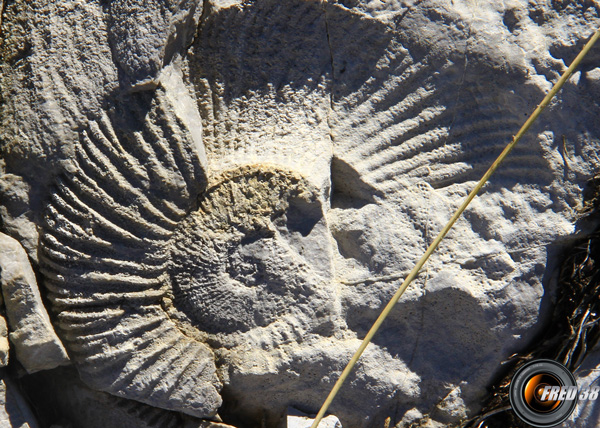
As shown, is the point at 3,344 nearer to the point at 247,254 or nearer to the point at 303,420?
the point at 247,254

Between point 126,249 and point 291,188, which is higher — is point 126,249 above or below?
below

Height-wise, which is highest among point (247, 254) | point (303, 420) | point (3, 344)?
point (247, 254)

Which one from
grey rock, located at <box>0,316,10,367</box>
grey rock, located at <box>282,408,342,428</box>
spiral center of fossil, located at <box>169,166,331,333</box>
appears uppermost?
spiral center of fossil, located at <box>169,166,331,333</box>

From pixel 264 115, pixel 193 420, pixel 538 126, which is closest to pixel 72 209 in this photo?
pixel 264 115

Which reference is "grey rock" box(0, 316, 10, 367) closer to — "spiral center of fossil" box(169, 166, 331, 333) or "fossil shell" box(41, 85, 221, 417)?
"fossil shell" box(41, 85, 221, 417)

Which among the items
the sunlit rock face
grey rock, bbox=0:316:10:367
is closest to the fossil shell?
the sunlit rock face

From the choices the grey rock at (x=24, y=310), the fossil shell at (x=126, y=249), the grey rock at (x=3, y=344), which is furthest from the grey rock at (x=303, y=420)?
the grey rock at (x=3, y=344)

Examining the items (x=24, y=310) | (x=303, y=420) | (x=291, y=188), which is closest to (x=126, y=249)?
(x=24, y=310)
